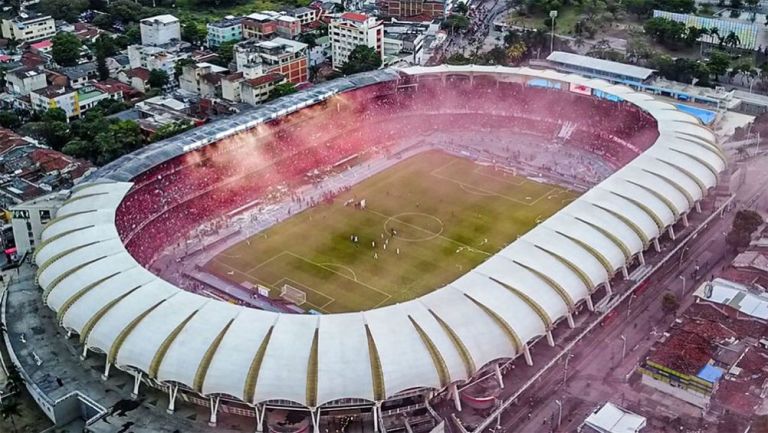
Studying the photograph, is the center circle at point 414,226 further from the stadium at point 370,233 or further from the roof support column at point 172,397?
the roof support column at point 172,397

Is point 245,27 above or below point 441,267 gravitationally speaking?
above

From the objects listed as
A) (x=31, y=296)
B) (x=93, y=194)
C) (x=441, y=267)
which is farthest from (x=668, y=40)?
(x=31, y=296)

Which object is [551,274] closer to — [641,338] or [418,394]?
[641,338]

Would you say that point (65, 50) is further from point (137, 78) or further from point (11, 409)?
point (11, 409)

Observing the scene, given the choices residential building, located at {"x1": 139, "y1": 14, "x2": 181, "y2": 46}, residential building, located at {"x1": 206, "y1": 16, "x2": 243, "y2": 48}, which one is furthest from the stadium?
residential building, located at {"x1": 139, "y1": 14, "x2": 181, "y2": 46}

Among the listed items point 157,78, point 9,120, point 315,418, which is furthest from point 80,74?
point 315,418

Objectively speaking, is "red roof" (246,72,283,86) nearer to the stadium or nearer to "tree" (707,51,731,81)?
the stadium
